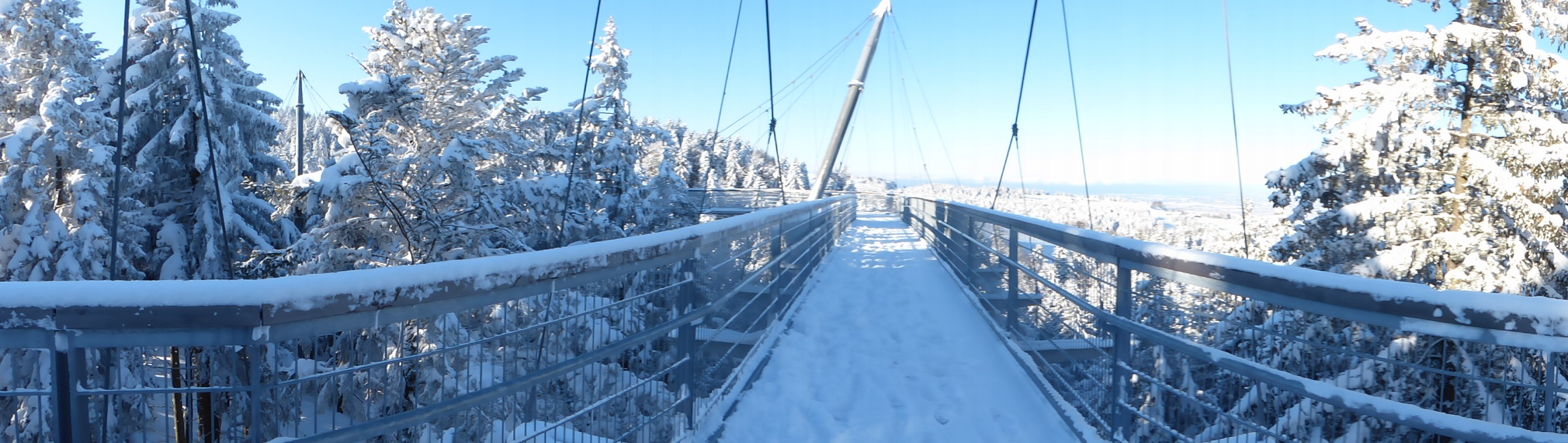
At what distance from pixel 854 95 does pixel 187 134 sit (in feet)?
66.1

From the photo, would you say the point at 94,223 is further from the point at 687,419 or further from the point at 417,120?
the point at 687,419

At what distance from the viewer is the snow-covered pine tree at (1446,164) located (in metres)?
8.70

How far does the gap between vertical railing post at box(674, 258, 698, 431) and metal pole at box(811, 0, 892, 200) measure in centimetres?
2271

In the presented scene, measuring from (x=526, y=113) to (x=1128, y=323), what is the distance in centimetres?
1425

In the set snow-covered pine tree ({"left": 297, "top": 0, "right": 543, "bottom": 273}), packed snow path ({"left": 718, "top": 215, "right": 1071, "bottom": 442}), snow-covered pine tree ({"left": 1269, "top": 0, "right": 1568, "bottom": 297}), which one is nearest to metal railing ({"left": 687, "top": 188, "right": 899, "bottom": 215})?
snow-covered pine tree ({"left": 297, "top": 0, "right": 543, "bottom": 273})

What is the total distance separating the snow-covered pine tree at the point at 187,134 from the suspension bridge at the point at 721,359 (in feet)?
40.5

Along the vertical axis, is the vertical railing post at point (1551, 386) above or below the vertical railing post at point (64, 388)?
below

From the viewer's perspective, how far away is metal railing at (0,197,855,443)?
1.41 metres

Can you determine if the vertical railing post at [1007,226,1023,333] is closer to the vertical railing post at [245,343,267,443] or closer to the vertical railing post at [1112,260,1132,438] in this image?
the vertical railing post at [1112,260,1132,438]

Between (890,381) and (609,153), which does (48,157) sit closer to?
(609,153)

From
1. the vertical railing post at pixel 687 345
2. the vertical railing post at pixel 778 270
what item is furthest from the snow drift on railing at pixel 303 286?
the vertical railing post at pixel 778 270

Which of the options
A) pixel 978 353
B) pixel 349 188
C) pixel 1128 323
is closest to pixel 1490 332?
pixel 1128 323

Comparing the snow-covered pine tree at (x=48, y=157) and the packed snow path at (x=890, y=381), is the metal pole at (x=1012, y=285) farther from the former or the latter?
the snow-covered pine tree at (x=48, y=157)

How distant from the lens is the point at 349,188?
9.28 meters
